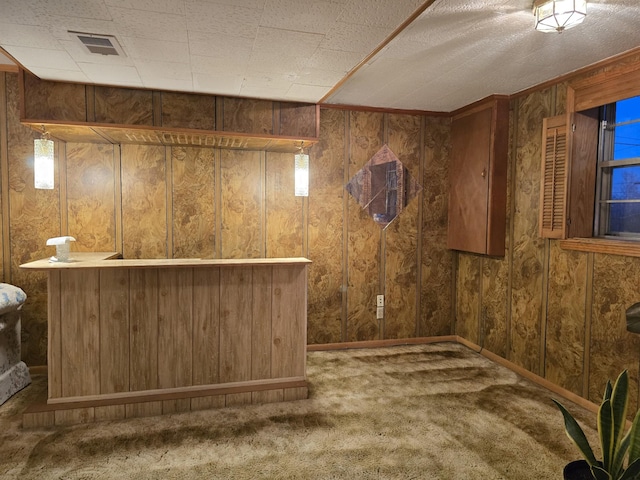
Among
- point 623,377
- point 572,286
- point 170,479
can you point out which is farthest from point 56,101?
point 572,286

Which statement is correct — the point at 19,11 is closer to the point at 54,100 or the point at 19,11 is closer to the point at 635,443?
the point at 54,100

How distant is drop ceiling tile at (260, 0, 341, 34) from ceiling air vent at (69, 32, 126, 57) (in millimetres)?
892

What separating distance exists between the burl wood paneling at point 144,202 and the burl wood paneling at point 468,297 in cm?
297

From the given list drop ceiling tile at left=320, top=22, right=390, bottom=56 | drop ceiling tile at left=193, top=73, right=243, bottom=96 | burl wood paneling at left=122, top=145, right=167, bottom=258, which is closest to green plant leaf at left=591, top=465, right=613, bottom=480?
drop ceiling tile at left=320, top=22, right=390, bottom=56

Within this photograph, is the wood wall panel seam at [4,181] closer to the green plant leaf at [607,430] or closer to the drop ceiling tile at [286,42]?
the drop ceiling tile at [286,42]

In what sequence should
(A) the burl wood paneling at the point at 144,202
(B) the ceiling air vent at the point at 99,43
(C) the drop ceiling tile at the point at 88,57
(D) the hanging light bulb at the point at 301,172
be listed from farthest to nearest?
1. (A) the burl wood paneling at the point at 144,202
2. (D) the hanging light bulb at the point at 301,172
3. (C) the drop ceiling tile at the point at 88,57
4. (B) the ceiling air vent at the point at 99,43

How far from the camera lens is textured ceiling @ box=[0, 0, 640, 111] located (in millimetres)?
1936

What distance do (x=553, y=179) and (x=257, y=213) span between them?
2499mm

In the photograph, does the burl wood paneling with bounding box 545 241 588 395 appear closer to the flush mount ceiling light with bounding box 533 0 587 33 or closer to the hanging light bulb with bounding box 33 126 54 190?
the flush mount ceiling light with bounding box 533 0 587 33

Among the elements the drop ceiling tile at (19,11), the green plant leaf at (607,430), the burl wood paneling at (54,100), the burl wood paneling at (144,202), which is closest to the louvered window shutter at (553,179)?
the green plant leaf at (607,430)

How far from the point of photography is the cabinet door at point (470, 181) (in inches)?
147

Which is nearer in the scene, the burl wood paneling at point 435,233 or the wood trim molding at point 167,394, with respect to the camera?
the wood trim molding at point 167,394

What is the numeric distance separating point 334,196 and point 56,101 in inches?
94.0

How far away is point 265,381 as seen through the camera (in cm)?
293
